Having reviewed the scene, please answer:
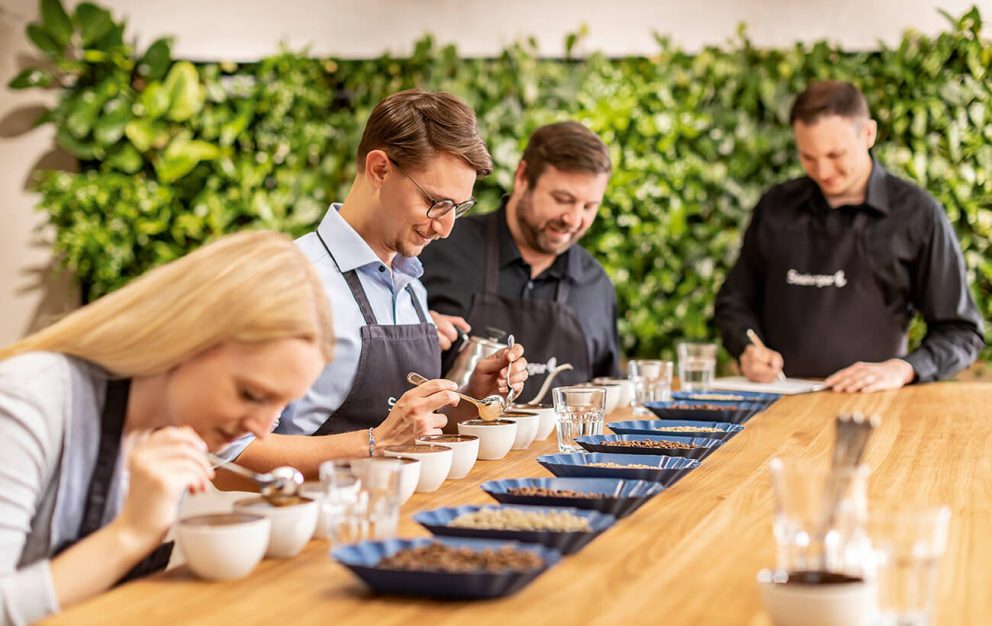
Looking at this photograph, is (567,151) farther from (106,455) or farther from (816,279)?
(106,455)

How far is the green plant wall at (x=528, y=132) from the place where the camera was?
16.4 ft

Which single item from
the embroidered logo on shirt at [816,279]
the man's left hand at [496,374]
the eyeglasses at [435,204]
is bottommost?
the man's left hand at [496,374]

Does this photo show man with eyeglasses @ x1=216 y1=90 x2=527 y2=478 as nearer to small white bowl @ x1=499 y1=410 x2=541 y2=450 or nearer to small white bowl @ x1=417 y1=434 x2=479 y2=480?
small white bowl @ x1=499 y1=410 x2=541 y2=450

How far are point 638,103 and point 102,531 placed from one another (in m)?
4.11

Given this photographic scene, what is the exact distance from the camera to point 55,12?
554 centimetres

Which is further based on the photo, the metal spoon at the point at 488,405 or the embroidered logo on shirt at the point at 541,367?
the embroidered logo on shirt at the point at 541,367

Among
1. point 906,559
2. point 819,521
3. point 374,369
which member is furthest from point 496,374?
point 906,559

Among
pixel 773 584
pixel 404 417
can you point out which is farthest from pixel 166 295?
pixel 773 584

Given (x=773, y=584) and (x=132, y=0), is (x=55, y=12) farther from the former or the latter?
(x=773, y=584)

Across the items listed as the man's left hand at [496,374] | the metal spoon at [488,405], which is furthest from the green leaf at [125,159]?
the metal spoon at [488,405]

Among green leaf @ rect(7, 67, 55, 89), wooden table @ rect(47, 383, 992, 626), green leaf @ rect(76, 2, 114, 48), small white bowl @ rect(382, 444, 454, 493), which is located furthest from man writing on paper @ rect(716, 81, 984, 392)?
green leaf @ rect(7, 67, 55, 89)

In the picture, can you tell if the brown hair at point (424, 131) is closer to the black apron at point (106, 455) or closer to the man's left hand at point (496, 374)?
the man's left hand at point (496, 374)

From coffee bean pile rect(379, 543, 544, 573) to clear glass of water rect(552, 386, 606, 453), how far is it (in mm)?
1048

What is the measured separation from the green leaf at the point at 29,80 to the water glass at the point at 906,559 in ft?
17.0
